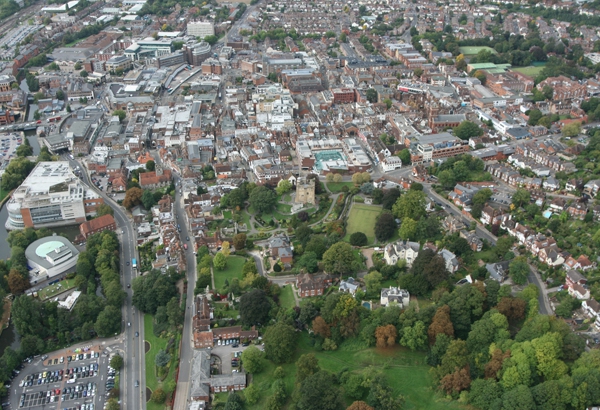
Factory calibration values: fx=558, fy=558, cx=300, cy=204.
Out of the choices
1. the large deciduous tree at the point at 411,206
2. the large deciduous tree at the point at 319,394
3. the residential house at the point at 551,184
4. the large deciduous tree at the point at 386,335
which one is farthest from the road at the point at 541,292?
the large deciduous tree at the point at 319,394

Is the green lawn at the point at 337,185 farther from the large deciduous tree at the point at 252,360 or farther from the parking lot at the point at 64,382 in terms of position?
the parking lot at the point at 64,382

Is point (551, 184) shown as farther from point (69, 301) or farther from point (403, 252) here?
point (69, 301)

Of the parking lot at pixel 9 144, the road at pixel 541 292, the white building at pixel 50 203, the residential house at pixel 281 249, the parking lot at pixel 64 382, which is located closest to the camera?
the parking lot at pixel 64 382

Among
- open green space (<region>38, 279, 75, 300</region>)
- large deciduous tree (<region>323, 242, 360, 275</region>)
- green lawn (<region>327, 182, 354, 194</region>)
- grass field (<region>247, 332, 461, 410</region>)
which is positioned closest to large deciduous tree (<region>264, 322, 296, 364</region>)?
grass field (<region>247, 332, 461, 410</region>)

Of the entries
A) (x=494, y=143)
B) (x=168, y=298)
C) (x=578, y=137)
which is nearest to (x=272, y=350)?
(x=168, y=298)

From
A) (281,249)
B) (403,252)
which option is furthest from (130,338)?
(403,252)

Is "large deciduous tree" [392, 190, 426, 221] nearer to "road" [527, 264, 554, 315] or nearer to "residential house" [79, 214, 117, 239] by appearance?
"road" [527, 264, 554, 315]
